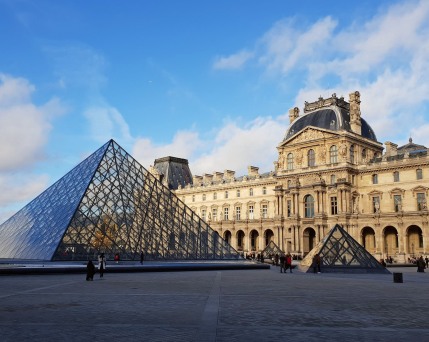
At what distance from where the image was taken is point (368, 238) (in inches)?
2288

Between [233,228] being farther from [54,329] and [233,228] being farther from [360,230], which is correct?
[54,329]

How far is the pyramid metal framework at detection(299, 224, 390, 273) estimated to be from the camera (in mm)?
27562

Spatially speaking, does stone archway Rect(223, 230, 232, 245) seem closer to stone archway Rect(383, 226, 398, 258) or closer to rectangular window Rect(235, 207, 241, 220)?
rectangular window Rect(235, 207, 241, 220)

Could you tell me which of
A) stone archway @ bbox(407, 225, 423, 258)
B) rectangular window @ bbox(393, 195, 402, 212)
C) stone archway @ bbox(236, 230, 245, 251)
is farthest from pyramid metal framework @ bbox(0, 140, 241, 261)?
stone archway @ bbox(236, 230, 245, 251)

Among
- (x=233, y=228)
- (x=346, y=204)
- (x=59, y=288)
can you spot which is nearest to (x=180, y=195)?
(x=233, y=228)

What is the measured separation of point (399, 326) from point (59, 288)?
10.8 meters

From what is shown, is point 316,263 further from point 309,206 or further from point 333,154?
point 309,206

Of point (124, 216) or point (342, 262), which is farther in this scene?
point (124, 216)

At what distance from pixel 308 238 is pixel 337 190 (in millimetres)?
8535

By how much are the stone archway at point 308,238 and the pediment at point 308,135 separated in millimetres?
11569

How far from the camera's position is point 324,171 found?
60125mm

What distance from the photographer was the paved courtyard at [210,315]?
7734mm

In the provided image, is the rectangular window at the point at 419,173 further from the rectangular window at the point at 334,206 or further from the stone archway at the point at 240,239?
the stone archway at the point at 240,239

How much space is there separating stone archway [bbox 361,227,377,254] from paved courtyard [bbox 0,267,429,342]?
4421 centimetres
